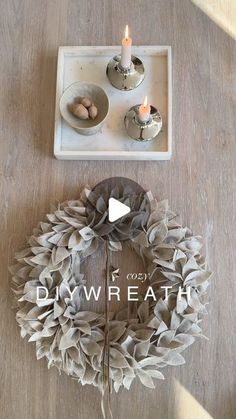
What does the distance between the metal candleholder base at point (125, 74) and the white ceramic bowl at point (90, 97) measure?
66 millimetres

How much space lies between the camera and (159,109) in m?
1.29

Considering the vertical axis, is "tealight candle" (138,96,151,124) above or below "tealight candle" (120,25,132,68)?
below

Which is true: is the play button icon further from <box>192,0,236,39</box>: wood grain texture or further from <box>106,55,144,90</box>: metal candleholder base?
<box>192,0,236,39</box>: wood grain texture

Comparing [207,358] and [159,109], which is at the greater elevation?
[159,109]

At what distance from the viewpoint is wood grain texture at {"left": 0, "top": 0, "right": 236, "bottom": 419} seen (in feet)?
3.93

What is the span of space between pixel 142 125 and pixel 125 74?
148 millimetres

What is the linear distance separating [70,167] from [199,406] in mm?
653

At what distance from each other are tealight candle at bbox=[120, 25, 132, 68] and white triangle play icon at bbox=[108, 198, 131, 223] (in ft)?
1.13

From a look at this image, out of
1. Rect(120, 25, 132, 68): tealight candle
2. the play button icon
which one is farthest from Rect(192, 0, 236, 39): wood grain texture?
the play button icon

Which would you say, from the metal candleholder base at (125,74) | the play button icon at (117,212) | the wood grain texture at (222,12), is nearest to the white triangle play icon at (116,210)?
the play button icon at (117,212)

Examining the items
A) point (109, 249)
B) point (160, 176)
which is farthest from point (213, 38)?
point (109, 249)

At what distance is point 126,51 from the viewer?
1.21 m

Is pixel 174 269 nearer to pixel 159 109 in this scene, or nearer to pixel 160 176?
pixel 160 176

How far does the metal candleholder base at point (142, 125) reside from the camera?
124cm
